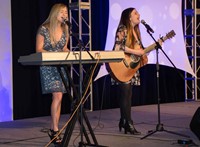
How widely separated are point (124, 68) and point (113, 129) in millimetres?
972

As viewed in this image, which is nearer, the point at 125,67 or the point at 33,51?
the point at 125,67

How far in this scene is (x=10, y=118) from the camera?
7.00 meters

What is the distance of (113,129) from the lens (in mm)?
5984

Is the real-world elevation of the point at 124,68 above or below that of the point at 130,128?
above

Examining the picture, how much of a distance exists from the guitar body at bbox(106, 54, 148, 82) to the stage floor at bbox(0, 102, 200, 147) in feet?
2.37

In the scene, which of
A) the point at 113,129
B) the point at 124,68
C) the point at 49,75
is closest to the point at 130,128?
the point at 113,129

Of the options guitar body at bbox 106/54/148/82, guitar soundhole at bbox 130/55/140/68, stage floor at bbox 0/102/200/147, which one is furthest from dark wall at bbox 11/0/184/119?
guitar soundhole at bbox 130/55/140/68

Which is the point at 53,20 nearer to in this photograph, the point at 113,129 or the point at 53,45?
the point at 53,45

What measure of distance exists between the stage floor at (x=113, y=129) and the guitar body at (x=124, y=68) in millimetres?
723

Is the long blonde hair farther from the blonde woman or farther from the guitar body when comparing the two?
the guitar body

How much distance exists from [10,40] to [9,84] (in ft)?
2.24

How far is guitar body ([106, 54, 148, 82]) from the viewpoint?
5465mm

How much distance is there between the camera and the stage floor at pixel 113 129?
5.05 meters

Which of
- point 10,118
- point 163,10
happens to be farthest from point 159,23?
point 10,118
